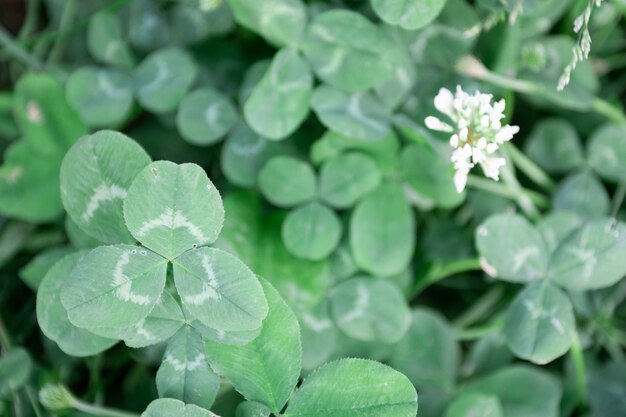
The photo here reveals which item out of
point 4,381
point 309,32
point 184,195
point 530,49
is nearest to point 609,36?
point 530,49

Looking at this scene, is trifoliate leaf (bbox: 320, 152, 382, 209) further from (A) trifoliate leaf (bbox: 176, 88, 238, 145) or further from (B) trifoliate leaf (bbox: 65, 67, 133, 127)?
(B) trifoliate leaf (bbox: 65, 67, 133, 127)

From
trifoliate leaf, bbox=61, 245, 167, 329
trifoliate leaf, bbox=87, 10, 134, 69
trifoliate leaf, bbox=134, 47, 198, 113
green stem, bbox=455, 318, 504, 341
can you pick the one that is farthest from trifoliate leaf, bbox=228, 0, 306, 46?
green stem, bbox=455, 318, 504, 341

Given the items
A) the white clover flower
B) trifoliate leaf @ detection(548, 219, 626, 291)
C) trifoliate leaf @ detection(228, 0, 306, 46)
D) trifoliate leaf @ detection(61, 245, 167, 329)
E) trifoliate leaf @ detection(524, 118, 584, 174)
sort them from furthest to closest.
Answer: trifoliate leaf @ detection(524, 118, 584, 174)
trifoliate leaf @ detection(228, 0, 306, 46)
trifoliate leaf @ detection(548, 219, 626, 291)
the white clover flower
trifoliate leaf @ detection(61, 245, 167, 329)

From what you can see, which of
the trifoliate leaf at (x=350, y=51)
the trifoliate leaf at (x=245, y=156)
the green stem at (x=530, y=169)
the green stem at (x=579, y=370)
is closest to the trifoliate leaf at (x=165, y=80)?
the trifoliate leaf at (x=245, y=156)

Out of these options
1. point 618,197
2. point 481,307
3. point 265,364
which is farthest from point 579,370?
point 265,364

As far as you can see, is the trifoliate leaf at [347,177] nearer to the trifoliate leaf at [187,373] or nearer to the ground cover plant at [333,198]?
the ground cover plant at [333,198]
